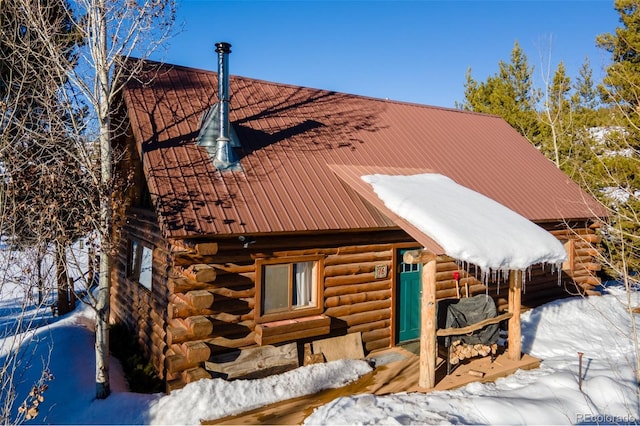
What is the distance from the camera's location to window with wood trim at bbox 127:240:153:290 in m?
9.41

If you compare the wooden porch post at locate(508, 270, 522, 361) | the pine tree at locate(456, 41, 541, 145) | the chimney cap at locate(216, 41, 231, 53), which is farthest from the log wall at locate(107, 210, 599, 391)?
the pine tree at locate(456, 41, 541, 145)

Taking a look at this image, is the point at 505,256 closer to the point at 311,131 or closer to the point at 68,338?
the point at 311,131

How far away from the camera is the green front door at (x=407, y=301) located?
9930mm

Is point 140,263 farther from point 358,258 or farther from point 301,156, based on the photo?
point 358,258

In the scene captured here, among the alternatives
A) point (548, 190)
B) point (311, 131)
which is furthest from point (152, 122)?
point (548, 190)

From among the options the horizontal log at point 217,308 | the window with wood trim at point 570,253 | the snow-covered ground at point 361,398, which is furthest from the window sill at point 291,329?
the window with wood trim at point 570,253

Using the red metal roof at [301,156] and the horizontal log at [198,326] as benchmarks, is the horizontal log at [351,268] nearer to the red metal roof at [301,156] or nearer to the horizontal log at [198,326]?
the red metal roof at [301,156]

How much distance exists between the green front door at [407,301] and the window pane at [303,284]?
2.28 metres

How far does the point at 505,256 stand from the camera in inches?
286

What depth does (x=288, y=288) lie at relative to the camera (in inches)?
332

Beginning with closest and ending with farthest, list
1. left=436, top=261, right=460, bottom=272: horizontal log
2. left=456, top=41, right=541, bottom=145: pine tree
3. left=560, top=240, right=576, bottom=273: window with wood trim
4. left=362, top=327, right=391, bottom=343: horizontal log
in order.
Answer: left=362, top=327, right=391, bottom=343: horizontal log
left=436, top=261, right=460, bottom=272: horizontal log
left=560, top=240, right=576, bottom=273: window with wood trim
left=456, top=41, right=541, bottom=145: pine tree

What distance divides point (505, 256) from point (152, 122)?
7.37m

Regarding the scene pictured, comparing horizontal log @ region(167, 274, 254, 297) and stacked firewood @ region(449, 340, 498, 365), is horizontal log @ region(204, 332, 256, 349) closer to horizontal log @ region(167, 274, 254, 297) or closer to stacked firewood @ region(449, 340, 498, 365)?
horizontal log @ region(167, 274, 254, 297)

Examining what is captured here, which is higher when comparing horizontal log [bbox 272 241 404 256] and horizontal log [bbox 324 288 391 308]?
horizontal log [bbox 272 241 404 256]
